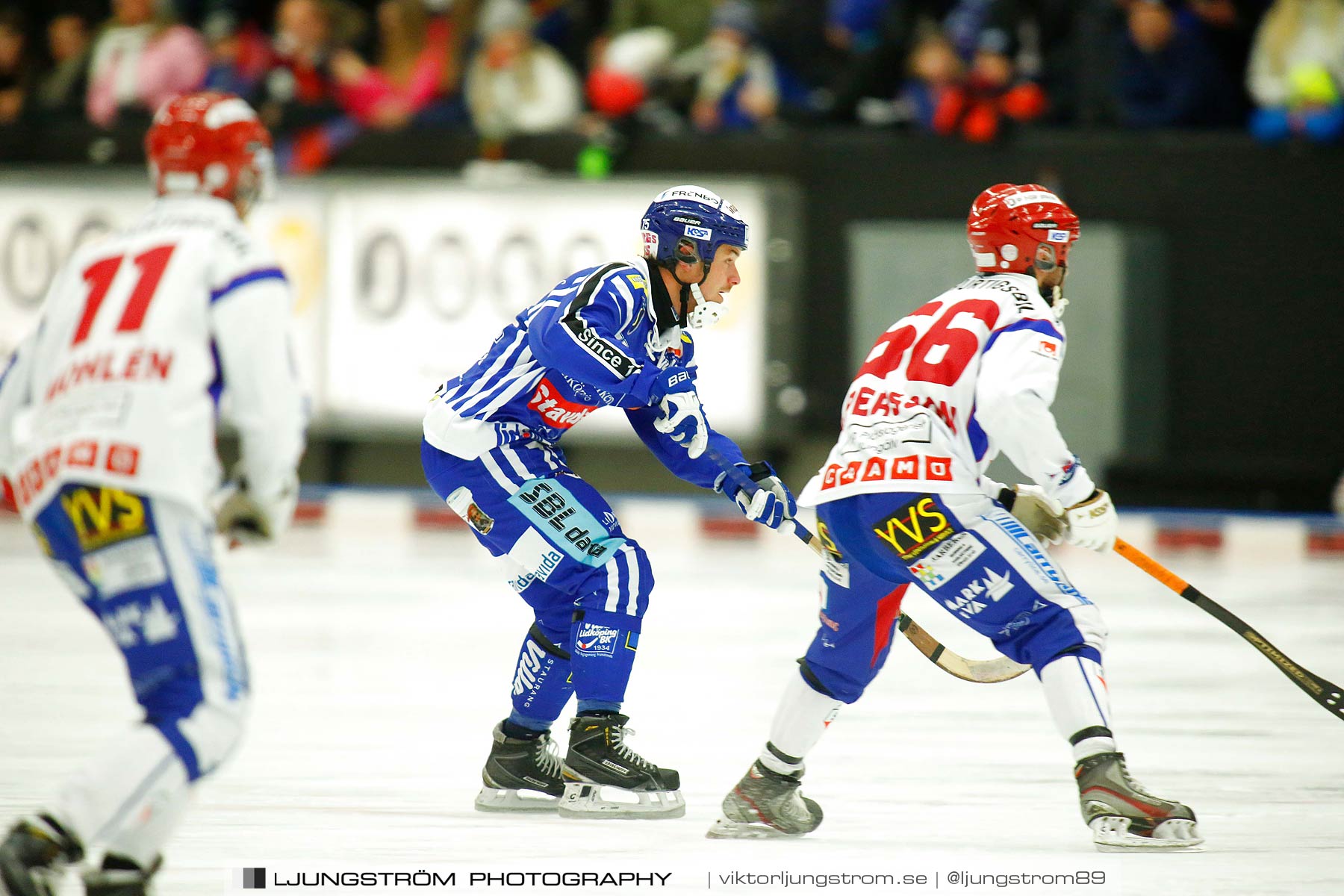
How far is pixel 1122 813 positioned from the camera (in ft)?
14.5

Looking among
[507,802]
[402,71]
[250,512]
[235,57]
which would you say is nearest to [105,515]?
[250,512]

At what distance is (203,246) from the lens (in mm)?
3664

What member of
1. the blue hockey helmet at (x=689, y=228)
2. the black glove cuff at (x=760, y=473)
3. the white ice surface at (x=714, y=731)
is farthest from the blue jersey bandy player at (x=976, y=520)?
the blue hockey helmet at (x=689, y=228)

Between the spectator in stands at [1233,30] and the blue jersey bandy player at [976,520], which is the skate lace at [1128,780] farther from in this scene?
the spectator in stands at [1233,30]

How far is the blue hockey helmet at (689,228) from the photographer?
5172mm

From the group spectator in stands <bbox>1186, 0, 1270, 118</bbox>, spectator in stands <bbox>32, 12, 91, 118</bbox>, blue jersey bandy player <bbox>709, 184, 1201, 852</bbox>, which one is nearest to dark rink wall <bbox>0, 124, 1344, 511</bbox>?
spectator in stands <bbox>1186, 0, 1270, 118</bbox>

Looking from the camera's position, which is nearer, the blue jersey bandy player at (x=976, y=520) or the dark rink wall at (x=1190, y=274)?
the blue jersey bandy player at (x=976, y=520)

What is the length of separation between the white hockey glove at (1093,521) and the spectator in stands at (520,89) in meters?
9.97

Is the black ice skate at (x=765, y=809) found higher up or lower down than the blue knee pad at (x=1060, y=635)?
lower down

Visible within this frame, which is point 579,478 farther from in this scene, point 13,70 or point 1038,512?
point 13,70

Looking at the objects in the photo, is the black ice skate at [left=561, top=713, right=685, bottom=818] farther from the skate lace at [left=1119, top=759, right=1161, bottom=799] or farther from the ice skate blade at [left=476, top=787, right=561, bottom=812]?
the skate lace at [left=1119, top=759, right=1161, bottom=799]

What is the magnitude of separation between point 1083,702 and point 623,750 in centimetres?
129

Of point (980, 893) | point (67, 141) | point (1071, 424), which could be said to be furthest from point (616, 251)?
point (980, 893)

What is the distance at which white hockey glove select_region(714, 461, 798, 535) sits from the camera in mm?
5180
